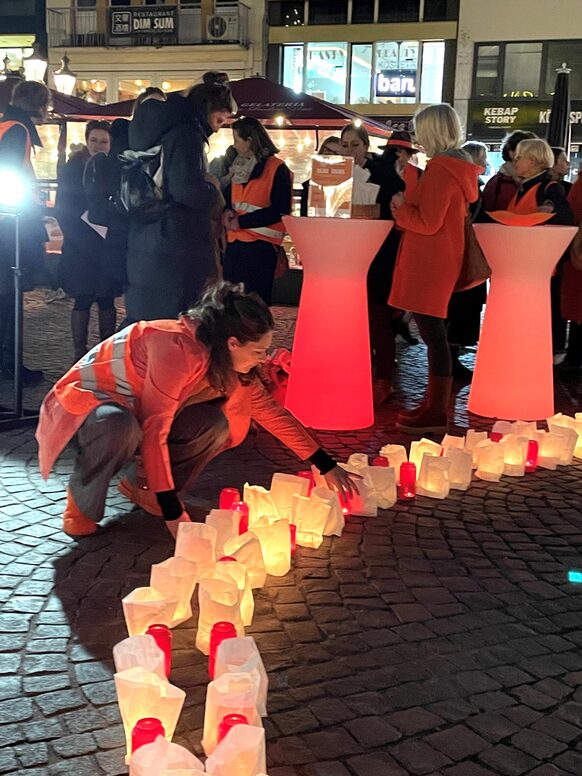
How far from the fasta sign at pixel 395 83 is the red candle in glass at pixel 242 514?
24257 mm

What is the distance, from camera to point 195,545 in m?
3.23

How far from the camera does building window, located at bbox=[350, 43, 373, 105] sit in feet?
87.8

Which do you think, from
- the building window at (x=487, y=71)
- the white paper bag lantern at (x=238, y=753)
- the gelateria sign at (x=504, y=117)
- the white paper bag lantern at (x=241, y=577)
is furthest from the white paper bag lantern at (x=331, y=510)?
the building window at (x=487, y=71)

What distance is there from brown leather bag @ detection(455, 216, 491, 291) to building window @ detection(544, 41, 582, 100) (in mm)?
21232

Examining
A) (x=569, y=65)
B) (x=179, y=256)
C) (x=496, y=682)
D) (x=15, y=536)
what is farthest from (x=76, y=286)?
(x=569, y=65)

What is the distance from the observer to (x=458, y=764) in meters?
2.43

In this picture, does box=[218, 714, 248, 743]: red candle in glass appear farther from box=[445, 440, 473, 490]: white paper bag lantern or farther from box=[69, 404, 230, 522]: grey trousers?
box=[445, 440, 473, 490]: white paper bag lantern

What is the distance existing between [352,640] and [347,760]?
680 millimetres

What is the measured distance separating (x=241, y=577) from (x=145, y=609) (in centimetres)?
41

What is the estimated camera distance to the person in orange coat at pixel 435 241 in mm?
5355

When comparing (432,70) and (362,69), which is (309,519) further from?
(362,69)

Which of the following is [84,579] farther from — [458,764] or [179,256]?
[179,256]

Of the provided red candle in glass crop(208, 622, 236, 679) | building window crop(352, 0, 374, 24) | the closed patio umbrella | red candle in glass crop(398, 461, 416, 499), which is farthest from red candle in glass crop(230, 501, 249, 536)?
building window crop(352, 0, 374, 24)

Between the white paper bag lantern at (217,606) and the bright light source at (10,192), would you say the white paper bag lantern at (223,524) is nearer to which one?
the white paper bag lantern at (217,606)
